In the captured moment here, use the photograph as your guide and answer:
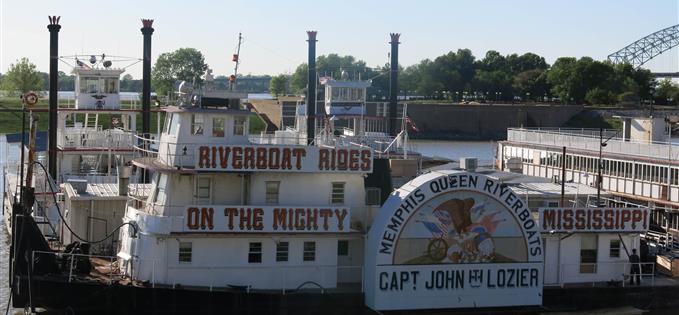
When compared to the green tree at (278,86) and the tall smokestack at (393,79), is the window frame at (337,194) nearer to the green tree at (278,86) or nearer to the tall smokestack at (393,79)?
the tall smokestack at (393,79)

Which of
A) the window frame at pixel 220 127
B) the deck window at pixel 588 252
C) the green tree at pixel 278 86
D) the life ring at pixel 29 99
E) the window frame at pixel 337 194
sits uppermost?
the green tree at pixel 278 86

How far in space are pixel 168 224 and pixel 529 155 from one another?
102 ft

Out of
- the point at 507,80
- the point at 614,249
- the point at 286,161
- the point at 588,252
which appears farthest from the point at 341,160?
the point at 507,80

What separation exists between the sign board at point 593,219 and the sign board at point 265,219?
561cm

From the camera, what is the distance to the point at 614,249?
99.2ft

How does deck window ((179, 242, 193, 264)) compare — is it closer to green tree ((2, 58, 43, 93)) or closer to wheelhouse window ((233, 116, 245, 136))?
wheelhouse window ((233, 116, 245, 136))

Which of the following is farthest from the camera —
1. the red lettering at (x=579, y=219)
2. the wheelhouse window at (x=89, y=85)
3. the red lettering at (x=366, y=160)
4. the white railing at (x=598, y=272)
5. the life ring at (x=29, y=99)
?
the wheelhouse window at (x=89, y=85)

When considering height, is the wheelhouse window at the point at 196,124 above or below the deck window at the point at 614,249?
above

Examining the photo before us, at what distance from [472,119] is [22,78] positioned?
48.0 m

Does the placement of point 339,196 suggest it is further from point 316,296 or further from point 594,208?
point 594,208

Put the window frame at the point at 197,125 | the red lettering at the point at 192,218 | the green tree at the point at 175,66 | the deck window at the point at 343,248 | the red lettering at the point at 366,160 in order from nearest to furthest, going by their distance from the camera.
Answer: the red lettering at the point at 192,218 → the red lettering at the point at 366,160 → the window frame at the point at 197,125 → the deck window at the point at 343,248 → the green tree at the point at 175,66

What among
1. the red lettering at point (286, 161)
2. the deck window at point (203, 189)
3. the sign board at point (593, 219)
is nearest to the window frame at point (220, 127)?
the deck window at point (203, 189)

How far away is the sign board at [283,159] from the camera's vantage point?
26812 millimetres

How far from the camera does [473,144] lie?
10850cm
